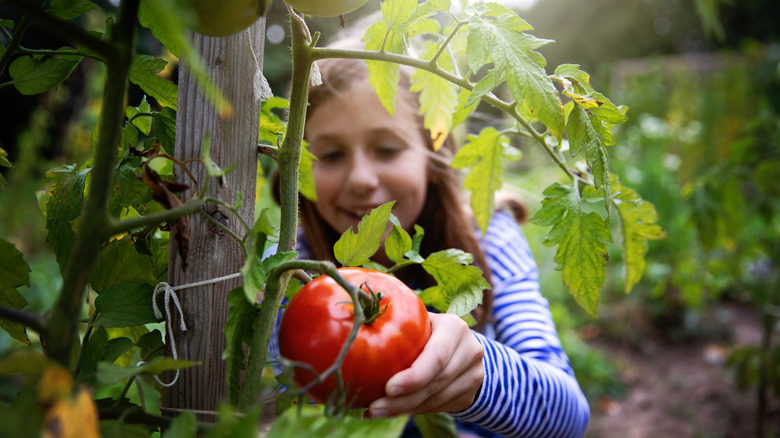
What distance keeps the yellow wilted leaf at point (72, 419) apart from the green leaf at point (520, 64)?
40cm

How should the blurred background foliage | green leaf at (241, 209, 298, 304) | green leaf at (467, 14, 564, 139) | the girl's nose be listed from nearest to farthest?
green leaf at (241, 209, 298, 304) → green leaf at (467, 14, 564, 139) → the girl's nose → the blurred background foliage

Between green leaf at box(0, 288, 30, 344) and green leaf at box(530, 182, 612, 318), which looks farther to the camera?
green leaf at box(530, 182, 612, 318)

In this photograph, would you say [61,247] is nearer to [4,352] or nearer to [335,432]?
[335,432]

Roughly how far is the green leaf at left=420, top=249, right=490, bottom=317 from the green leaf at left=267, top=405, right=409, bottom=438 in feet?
0.74

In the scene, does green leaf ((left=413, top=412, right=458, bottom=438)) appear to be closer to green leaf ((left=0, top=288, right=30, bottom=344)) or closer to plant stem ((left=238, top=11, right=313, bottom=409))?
plant stem ((left=238, top=11, right=313, bottom=409))

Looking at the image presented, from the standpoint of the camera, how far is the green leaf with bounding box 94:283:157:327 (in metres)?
0.47

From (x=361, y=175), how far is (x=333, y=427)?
2.65 ft

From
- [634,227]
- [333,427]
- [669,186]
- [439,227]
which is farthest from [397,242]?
[669,186]

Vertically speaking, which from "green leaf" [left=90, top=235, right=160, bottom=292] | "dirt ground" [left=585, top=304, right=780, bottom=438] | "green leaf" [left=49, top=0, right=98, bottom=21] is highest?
"green leaf" [left=49, top=0, right=98, bottom=21]

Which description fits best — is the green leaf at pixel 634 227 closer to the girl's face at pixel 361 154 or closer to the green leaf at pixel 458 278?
the green leaf at pixel 458 278

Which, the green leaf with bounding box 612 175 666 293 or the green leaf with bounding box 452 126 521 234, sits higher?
the green leaf with bounding box 452 126 521 234

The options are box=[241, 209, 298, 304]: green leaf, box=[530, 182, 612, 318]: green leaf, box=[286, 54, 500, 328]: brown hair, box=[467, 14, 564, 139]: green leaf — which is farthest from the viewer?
box=[286, 54, 500, 328]: brown hair

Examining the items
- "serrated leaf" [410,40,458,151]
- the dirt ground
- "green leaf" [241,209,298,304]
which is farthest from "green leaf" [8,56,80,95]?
the dirt ground

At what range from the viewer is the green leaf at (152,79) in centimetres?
57
